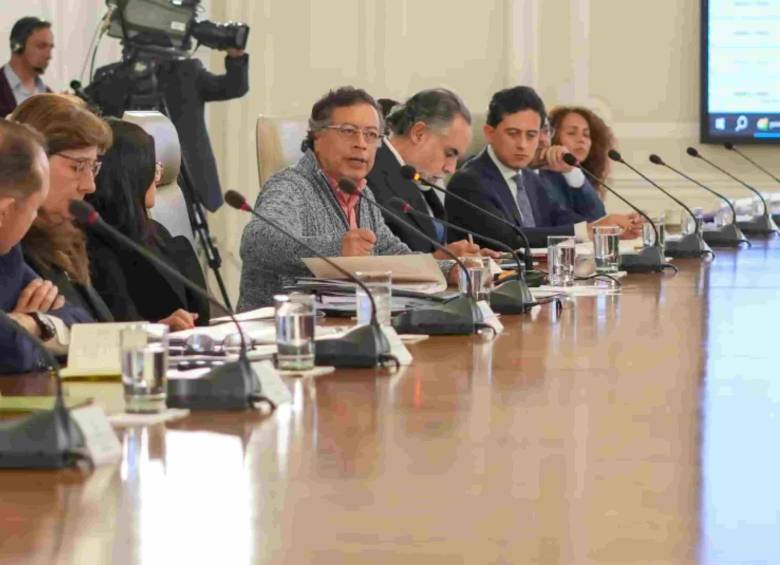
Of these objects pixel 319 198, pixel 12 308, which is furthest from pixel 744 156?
pixel 12 308

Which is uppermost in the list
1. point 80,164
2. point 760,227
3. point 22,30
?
point 22,30

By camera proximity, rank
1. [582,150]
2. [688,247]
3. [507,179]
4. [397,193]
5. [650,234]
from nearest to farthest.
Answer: [397,193]
[650,234]
[688,247]
[507,179]
[582,150]

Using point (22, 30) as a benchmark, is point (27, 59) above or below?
below

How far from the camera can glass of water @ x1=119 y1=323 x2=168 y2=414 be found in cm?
181

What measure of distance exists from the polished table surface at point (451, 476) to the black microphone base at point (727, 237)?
10.7 feet

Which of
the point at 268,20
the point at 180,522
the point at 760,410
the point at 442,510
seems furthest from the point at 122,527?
the point at 268,20

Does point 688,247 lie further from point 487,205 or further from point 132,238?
point 132,238

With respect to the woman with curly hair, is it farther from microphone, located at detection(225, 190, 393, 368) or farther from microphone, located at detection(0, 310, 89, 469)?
microphone, located at detection(0, 310, 89, 469)

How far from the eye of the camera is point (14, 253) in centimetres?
270

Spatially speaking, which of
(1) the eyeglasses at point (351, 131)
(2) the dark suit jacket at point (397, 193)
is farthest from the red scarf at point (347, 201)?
(2) the dark suit jacket at point (397, 193)

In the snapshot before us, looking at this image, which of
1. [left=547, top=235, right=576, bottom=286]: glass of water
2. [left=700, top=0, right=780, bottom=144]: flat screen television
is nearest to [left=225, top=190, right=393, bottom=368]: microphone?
[left=547, top=235, right=576, bottom=286]: glass of water

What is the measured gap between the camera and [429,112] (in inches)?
191

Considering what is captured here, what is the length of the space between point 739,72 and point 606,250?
3.60 m

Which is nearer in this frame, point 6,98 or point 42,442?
point 42,442
